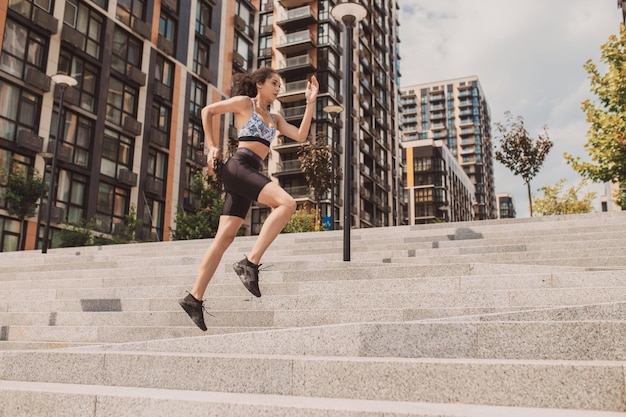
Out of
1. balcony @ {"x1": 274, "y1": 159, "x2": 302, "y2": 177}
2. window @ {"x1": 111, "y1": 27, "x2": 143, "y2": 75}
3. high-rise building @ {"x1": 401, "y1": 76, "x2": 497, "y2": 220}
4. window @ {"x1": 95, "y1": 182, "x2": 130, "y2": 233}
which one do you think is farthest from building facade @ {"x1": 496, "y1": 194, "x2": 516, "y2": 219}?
window @ {"x1": 95, "y1": 182, "x2": 130, "y2": 233}

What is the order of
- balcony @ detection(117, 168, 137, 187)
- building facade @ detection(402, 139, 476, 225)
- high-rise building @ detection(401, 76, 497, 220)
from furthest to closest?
high-rise building @ detection(401, 76, 497, 220)
building facade @ detection(402, 139, 476, 225)
balcony @ detection(117, 168, 137, 187)

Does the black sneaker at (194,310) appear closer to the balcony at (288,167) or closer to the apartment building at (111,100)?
the apartment building at (111,100)

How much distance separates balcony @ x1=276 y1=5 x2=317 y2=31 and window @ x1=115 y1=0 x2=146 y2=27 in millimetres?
19328

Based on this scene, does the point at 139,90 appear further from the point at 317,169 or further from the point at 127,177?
the point at 317,169

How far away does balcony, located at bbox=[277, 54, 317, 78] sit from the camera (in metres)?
47.1

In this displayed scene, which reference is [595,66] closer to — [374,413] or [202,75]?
[374,413]

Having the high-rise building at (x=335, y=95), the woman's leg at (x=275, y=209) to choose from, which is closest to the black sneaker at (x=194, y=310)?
the woman's leg at (x=275, y=209)

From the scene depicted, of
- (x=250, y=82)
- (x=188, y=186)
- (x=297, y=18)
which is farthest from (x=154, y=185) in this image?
(x=250, y=82)

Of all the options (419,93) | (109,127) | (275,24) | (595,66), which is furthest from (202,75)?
(419,93)

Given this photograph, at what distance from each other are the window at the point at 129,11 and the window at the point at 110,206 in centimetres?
989

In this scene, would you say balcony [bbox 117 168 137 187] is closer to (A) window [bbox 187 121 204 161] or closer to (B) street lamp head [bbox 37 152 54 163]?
(B) street lamp head [bbox 37 152 54 163]

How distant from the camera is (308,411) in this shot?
7.95 feet

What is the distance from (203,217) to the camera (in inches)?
980

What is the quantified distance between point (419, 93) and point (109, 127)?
100 metres
